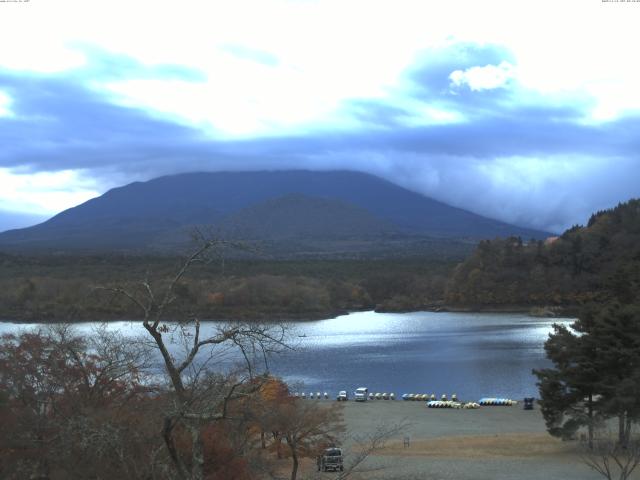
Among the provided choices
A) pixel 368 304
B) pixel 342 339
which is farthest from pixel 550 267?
pixel 342 339

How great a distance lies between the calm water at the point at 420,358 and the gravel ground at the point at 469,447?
5465mm

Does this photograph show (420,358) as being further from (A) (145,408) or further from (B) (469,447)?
(A) (145,408)

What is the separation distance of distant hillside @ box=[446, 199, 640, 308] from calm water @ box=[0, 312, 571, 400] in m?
21.6

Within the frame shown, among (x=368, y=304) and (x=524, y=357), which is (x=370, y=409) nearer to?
(x=524, y=357)

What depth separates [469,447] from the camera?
26.1 m

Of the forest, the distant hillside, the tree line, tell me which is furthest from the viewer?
the distant hillside

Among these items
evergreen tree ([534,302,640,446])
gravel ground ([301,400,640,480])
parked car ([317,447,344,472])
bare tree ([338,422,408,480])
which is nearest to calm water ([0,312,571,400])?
gravel ground ([301,400,640,480])

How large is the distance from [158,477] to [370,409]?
95.0ft

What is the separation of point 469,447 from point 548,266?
9084 centimetres

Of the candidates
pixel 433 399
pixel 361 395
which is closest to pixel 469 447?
pixel 433 399

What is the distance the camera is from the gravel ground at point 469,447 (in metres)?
21.3

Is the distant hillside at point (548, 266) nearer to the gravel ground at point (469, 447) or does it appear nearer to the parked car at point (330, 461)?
the gravel ground at point (469, 447)

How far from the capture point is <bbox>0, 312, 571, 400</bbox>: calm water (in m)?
45.8

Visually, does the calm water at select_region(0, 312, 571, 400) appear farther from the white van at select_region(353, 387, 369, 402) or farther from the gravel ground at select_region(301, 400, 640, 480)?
the gravel ground at select_region(301, 400, 640, 480)
